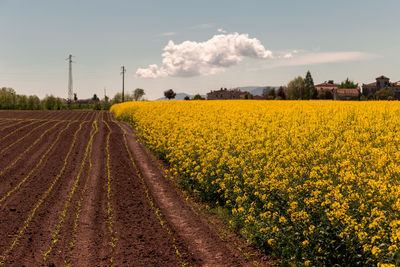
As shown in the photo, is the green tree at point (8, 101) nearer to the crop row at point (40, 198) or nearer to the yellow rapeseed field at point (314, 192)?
the crop row at point (40, 198)

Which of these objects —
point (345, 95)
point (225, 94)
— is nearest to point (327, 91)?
point (345, 95)

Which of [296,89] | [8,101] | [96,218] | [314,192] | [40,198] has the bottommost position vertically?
[96,218]

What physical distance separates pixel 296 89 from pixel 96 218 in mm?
142232

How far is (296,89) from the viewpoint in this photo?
14375 centimetres

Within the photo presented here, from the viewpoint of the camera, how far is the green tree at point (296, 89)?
13393 cm

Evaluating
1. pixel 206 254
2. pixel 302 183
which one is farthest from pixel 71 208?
pixel 302 183

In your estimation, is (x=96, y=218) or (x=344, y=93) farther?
(x=344, y=93)

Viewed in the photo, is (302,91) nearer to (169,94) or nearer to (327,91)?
(327,91)

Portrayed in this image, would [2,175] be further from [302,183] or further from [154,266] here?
[302,183]

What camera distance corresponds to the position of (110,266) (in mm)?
7418

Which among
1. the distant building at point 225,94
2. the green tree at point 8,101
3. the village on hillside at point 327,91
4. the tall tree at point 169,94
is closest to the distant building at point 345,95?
the village on hillside at point 327,91

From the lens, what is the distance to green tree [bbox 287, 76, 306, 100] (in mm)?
133925

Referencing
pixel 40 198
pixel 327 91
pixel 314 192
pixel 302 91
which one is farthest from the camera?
pixel 302 91

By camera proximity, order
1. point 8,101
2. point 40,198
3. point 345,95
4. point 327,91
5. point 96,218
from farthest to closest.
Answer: point 327,91
point 8,101
point 345,95
point 40,198
point 96,218
